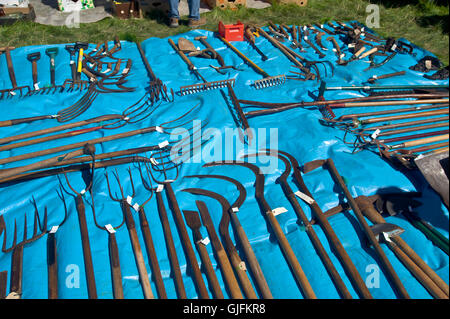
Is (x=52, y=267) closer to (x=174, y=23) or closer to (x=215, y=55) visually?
(x=215, y=55)

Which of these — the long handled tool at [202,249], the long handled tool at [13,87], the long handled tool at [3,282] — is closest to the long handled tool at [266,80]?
the long handled tool at [202,249]

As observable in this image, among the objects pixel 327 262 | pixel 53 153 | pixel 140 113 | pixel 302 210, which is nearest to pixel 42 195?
pixel 53 153

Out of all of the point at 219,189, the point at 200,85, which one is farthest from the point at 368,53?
the point at 219,189

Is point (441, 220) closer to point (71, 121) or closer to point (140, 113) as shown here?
point (140, 113)

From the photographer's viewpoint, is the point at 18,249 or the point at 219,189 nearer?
the point at 18,249

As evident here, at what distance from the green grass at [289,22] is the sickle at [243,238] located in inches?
227

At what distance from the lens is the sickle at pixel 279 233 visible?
3.27 m

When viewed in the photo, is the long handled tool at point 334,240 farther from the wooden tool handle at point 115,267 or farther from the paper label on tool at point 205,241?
the wooden tool handle at point 115,267

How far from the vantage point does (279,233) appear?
12.1 ft

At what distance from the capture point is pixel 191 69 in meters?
6.83

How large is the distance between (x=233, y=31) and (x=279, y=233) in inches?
234

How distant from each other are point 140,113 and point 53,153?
157 cm

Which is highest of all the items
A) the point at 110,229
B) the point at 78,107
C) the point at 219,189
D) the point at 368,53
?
the point at 368,53
